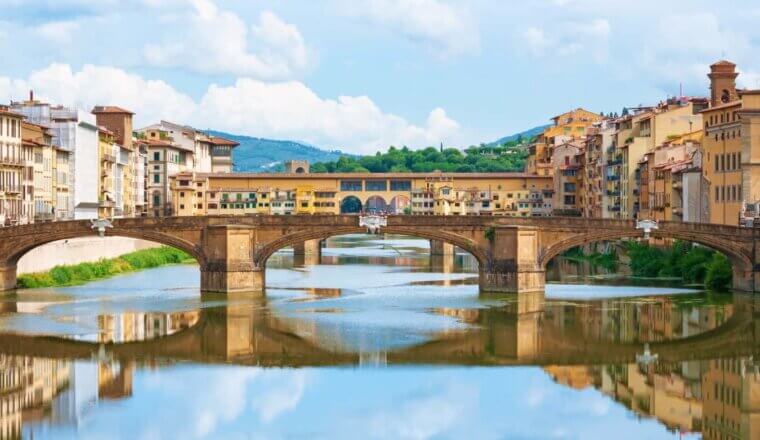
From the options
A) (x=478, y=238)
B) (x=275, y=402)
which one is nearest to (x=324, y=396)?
(x=275, y=402)

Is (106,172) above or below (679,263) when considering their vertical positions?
A: above

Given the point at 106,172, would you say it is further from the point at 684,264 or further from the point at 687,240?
the point at 687,240

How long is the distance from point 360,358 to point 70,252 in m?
32.7

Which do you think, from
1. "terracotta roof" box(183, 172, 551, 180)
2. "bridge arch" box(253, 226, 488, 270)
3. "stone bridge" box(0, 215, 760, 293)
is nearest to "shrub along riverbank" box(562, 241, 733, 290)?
"stone bridge" box(0, 215, 760, 293)

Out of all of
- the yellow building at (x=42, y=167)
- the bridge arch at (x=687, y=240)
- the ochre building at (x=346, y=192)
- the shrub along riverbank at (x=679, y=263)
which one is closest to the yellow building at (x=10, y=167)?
the yellow building at (x=42, y=167)

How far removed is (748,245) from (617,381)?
76.6 feet

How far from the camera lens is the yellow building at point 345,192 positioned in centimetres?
12406

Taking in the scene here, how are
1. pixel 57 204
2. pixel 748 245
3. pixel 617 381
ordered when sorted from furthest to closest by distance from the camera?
pixel 57 204 < pixel 748 245 < pixel 617 381

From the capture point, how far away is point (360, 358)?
1845 inches

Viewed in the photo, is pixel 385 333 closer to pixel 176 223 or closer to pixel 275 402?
pixel 275 402

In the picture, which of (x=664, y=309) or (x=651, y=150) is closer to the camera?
(x=664, y=309)

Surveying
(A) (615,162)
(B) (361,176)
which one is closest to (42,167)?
(A) (615,162)

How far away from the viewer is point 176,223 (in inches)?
2694

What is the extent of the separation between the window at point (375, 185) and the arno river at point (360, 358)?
5902 cm
